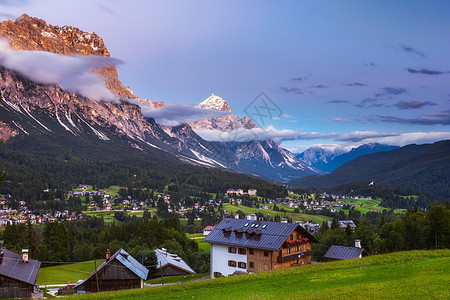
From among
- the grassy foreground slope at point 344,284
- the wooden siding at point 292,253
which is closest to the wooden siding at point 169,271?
the wooden siding at point 292,253

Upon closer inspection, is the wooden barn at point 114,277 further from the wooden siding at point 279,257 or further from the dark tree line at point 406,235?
the dark tree line at point 406,235

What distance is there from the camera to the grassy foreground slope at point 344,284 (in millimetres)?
21984

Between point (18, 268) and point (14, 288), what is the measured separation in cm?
417

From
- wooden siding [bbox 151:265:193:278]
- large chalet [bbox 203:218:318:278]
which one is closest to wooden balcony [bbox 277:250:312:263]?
large chalet [bbox 203:218:318:278]

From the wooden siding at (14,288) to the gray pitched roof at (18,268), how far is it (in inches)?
24.4

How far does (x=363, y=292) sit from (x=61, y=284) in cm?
Answer: 5811

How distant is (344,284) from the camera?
2756cm

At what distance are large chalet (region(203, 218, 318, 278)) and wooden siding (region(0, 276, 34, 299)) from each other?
89.9ft

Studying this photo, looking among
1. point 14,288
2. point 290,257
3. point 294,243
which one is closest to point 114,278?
point 14,288

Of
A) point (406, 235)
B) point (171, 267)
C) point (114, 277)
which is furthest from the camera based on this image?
point (406, 235)

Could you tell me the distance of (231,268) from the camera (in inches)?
2280

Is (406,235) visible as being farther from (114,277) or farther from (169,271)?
(114,277)

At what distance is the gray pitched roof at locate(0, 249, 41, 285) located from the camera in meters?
47.7

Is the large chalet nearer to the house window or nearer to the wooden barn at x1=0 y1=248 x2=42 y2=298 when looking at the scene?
the house window
